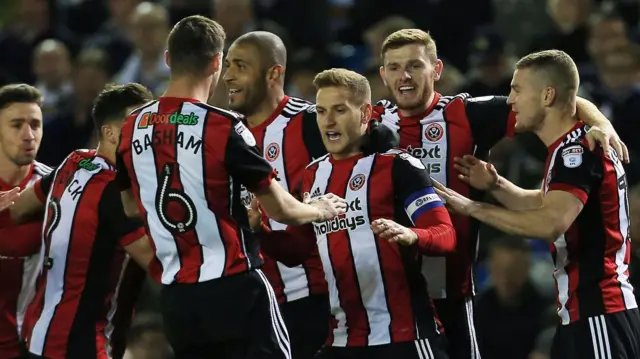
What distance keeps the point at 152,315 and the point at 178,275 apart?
13.7 feet

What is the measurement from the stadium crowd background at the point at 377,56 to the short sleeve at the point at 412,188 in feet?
9.79

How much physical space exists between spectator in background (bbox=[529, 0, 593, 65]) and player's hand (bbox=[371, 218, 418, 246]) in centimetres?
557

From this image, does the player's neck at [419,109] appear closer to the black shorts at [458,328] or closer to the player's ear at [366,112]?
the player's ear at [366,112]

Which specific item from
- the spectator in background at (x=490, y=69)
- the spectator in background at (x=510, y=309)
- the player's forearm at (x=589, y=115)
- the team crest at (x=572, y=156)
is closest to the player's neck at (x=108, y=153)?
the team crest at (x=572, y=156)

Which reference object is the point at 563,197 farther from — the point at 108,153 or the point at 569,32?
the point at 569,32

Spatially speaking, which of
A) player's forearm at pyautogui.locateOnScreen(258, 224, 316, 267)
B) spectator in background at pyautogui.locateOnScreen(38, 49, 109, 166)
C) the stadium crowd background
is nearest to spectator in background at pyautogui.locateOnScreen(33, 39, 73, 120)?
the stadium crowd background

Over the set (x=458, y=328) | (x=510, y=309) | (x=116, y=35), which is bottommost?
(x=510, y=309)

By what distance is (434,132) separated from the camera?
7.04 meters

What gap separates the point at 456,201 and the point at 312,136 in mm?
1197

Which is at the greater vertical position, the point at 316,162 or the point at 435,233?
the point at 316,162

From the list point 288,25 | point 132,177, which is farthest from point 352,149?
point 288,25

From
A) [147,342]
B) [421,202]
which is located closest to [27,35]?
[147,342]

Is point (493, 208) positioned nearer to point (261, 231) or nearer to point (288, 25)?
point (261, 231)

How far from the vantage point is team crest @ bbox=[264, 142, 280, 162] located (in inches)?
288
